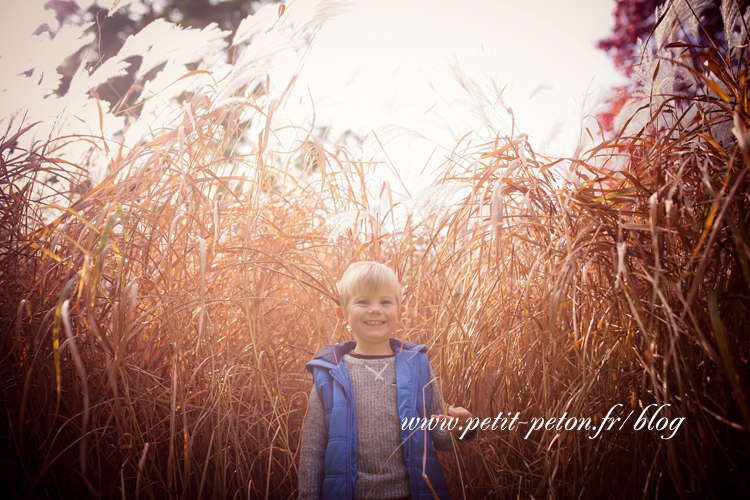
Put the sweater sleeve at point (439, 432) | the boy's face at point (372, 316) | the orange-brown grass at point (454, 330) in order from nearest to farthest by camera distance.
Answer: the orange-brown grass at point (454, 330)
the sweater sleeve at point (439, 432)
the boy's face at point (372, 316)

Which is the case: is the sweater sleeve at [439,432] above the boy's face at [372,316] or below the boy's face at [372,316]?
below

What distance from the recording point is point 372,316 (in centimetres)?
132

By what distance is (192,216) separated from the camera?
1511mm

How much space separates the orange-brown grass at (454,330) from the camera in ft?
3.54

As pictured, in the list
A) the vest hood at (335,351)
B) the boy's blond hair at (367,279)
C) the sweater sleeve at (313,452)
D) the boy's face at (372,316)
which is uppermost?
the boy's blond hair at (367,279)

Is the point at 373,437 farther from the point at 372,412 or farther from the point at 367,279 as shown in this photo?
the point at 367,279

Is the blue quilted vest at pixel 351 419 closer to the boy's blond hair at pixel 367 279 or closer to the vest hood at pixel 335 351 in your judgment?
the vest hood at pixel 335 351

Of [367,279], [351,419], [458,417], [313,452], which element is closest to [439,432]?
[458,417]

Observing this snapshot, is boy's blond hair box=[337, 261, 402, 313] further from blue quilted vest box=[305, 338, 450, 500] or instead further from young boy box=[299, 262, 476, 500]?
blue quilted vest box=[305, 338, 450, 500]

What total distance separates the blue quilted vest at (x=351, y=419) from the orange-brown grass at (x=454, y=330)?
12cm

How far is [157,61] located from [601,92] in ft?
6.91

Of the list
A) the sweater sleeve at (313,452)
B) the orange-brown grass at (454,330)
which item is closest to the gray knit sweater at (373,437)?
the sweater sleeve at (313,452)

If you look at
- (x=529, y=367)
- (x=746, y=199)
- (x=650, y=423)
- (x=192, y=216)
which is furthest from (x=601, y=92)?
(x=192, y=216)

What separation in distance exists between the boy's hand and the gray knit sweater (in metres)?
0.04
